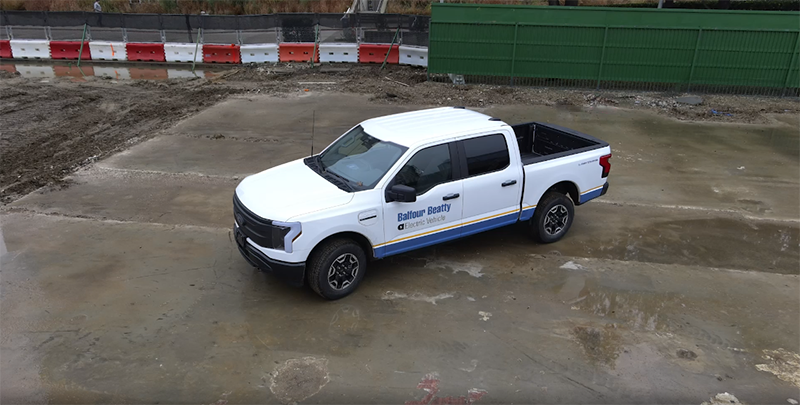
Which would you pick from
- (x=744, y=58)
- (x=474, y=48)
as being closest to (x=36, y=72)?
(x=474, y=48)

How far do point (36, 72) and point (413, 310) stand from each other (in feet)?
63.3

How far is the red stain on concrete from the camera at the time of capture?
4.82m

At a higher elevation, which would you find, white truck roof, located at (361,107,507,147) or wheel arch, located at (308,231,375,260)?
white truck roof, located at (361,107,507,147)

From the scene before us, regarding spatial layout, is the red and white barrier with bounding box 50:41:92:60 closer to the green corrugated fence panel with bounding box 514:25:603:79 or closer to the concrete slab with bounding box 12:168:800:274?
the concrete slab with bounding box 12:168:800:274

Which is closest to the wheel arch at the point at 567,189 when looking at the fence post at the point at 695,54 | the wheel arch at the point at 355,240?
the wheel arch at the point at 355,240

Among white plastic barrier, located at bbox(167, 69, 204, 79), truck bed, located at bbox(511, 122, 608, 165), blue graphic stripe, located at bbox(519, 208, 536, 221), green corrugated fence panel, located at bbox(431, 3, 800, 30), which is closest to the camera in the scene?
blue graphic stripe, located at bbox(519, 208, 536, 221)

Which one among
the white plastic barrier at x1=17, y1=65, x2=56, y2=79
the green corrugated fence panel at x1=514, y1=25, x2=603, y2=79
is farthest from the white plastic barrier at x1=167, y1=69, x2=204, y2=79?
the green corrugated fence panel at x1=514, y1=25, x2=603, y2=79

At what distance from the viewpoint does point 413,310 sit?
241 inches

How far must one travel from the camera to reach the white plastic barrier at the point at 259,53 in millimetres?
20859

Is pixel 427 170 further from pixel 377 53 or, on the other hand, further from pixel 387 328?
pixel 377 53

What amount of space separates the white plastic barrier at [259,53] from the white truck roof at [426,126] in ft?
48.7

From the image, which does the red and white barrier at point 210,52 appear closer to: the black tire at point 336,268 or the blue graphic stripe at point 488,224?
the blue graphic stripe at point 488,224

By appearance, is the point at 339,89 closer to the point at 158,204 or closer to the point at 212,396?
the point at 158,204

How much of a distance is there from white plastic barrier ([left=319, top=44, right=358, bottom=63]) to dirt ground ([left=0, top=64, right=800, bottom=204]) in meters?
0.69
